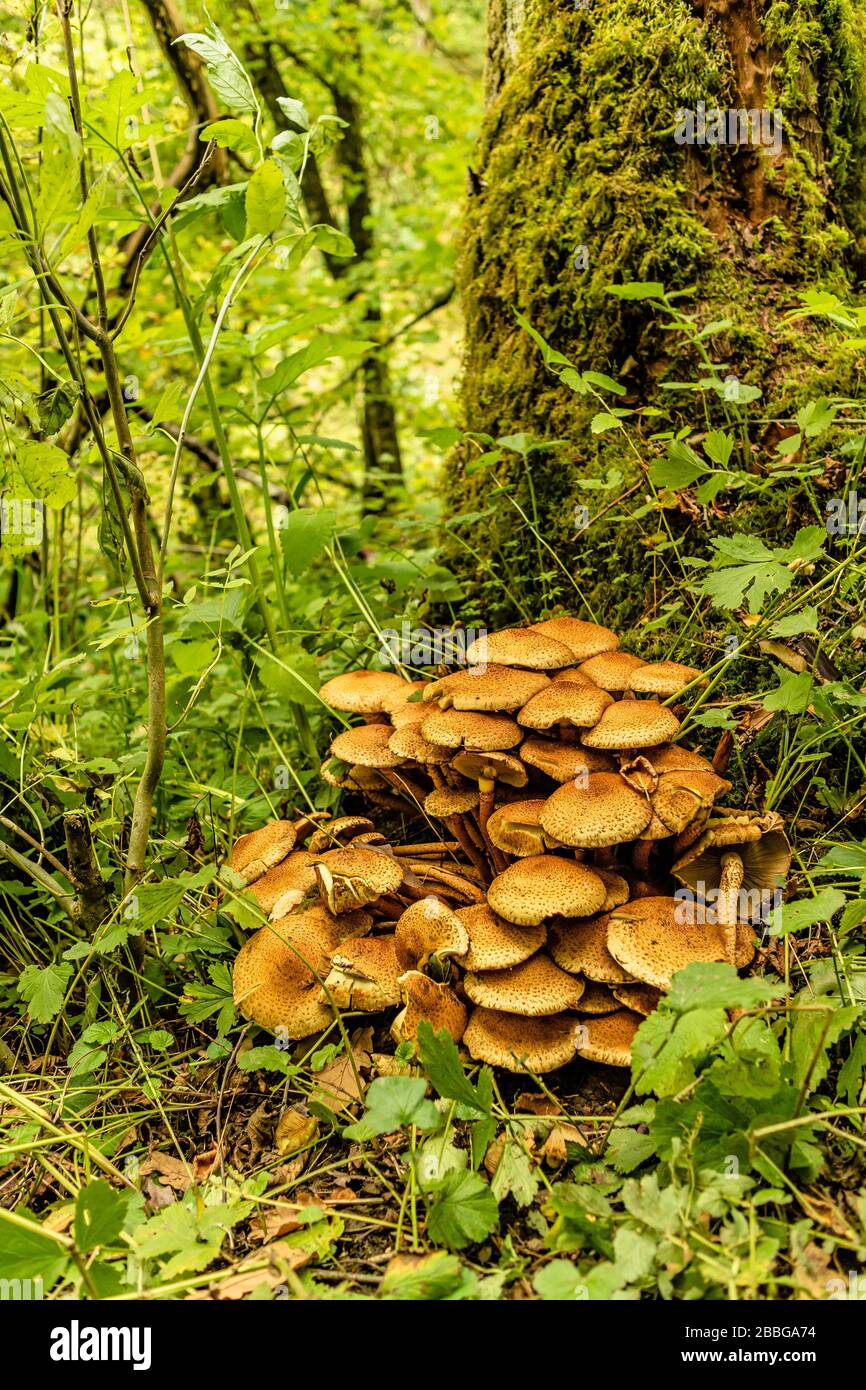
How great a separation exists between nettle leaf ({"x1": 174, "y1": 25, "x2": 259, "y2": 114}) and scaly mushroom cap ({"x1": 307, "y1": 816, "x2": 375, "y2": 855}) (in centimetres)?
187

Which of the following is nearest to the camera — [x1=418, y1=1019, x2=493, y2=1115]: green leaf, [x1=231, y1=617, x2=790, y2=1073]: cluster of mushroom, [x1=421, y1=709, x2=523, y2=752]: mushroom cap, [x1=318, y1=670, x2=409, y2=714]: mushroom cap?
[x1=418, y1=1019, x2=493, y2=1115]: green leaf

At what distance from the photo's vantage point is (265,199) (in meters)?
2.09

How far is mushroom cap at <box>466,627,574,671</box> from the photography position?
2.42 metres

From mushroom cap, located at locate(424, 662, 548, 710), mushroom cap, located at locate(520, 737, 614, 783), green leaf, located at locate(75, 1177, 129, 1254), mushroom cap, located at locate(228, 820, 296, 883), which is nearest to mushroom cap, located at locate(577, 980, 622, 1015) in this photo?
mushroom cap, located at locate(520, 737, 614, 783)

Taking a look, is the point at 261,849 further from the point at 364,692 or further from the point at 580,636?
the point at 580,636

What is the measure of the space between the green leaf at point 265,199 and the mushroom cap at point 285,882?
1.66 m

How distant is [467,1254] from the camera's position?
5.74 ft

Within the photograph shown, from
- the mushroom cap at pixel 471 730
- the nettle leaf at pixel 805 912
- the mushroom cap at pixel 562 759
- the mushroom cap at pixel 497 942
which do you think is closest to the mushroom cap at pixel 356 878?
the mushroom cap at pixel 497 942

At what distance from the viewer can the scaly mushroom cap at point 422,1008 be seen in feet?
6.77

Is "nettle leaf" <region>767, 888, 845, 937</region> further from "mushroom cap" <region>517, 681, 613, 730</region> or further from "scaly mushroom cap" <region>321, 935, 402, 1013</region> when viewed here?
"scaly mushroom cap" <region>321, 935, 402, 1013</region>

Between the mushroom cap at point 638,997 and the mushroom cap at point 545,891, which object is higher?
Result: the mushroom cap at point 545,891

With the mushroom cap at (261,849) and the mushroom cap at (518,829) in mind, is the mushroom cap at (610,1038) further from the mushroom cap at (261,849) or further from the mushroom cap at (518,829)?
the mushroom cap at (261,849)
